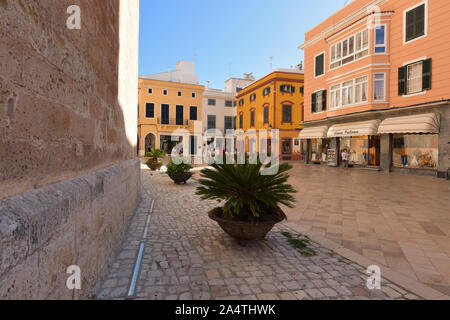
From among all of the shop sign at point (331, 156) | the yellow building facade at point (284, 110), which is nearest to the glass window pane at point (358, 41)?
the shop sign at point (331, 156)

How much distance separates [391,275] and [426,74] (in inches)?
537

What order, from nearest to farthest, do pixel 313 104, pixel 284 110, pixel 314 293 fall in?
pixel 314 293 → pixel 313 104 → pixel 284 110

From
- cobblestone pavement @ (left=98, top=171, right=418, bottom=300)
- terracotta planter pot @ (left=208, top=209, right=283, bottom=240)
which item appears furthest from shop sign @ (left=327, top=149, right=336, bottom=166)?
terracotta planter pot @ (left=208, top=209, right=283, bottom=240)

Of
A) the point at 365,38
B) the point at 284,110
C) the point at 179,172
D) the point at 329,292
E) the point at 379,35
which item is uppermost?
the point at 365,38

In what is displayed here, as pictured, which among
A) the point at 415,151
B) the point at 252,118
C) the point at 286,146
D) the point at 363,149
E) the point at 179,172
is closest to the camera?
the point at 179,172

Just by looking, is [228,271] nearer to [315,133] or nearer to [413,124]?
[413,124]

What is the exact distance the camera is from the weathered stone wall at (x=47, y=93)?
124 centimetres

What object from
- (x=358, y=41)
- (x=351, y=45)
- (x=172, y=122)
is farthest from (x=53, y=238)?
(x=172, y=122)

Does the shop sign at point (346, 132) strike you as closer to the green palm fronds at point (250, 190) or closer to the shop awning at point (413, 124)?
the shop awning at point (413, 124)

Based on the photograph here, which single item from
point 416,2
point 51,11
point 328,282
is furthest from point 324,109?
point 51,11

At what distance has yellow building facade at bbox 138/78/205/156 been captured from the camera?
31.0 metres

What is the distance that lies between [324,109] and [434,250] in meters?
17.0

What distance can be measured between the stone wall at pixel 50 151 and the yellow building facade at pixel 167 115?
2864 cm

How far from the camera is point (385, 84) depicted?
48.7 feet
